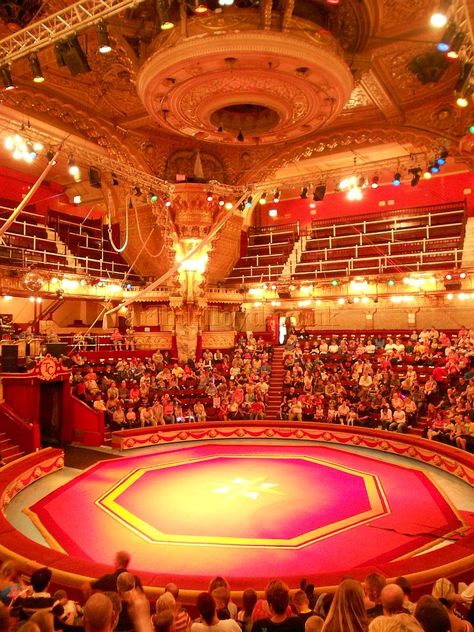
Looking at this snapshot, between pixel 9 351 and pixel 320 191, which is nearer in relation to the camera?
pixel 9 351

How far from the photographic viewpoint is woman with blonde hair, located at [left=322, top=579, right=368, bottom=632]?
103 inches

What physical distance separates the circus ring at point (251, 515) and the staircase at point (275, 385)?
3102 mm

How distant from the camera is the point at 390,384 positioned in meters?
16.5

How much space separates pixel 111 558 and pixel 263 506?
132 inches

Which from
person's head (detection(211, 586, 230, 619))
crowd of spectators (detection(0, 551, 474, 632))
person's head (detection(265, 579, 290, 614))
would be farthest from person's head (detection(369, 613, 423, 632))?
person's head (detection(211, 586, 230, 619))

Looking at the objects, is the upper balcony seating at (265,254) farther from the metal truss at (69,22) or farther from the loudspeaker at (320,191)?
the metal truss at (69,22)

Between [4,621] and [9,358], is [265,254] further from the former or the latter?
[4,621]

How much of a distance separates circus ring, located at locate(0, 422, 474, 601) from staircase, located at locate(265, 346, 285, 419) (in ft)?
10.2

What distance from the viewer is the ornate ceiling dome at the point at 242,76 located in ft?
36.5

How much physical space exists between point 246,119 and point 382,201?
1229 centimetres

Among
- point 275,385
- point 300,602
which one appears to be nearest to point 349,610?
point 300,602

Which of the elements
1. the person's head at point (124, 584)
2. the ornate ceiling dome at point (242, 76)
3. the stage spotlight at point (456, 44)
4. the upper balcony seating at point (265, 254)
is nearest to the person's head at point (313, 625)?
the person's head at point (124, 584)

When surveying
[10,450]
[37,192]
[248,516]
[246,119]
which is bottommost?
[248,516]

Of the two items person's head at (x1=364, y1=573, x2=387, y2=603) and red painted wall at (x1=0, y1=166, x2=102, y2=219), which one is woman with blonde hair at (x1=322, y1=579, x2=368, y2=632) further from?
red painted wall at (x1=0, y1=166, x2=102, y2=219)
